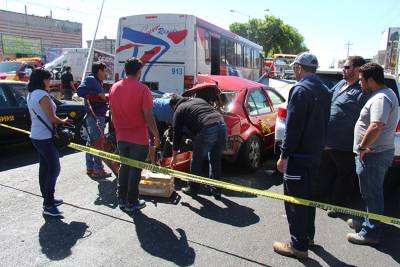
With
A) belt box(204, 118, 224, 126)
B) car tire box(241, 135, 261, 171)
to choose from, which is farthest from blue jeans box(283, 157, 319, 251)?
car tire box(241, 135, 261, 171)

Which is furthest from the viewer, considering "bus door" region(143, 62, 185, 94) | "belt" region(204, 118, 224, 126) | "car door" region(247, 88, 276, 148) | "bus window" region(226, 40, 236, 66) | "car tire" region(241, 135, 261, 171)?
"bus window" region(226, 40, 236, 66)

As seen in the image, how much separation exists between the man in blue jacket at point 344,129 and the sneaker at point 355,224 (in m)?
0.31

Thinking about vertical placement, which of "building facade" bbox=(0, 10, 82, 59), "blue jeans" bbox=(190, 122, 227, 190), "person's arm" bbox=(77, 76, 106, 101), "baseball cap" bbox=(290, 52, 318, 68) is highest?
"building facade" bbox=(0, 10, 82, 59)

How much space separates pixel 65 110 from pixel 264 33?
A: 180ft

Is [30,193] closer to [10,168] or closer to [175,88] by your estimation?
[10,168]

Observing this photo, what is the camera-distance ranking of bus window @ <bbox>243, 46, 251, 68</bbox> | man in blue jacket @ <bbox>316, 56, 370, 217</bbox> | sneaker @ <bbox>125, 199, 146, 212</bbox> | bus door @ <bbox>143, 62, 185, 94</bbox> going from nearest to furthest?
man in blue jacket @ <bbox>316, 56, 370, 217</bbox>, sneaker @ <bbox>125, 199, 146, 212</bbox>, bus door @ <bbox>143, 62, 185, 94</bbox>, bus window @ <bbox>243, 46, 251, 68</bbox>

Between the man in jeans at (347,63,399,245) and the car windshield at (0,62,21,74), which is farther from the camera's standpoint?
the car windshield at (0,62,21,74)

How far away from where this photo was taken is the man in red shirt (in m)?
4.55

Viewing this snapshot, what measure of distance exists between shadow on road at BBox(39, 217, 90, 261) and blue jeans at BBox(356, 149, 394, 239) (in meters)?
2.94

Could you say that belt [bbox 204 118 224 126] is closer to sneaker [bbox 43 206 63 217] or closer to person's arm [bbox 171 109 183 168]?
person's arm [bbox 171 109 183 168]

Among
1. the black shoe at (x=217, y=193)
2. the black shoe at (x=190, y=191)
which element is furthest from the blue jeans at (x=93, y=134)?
the black shoe at (x=217, y=193)

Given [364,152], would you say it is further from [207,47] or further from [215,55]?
[215,55]

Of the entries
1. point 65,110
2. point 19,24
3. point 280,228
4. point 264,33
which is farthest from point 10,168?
point 264,33

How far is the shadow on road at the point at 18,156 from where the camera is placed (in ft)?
23.3
